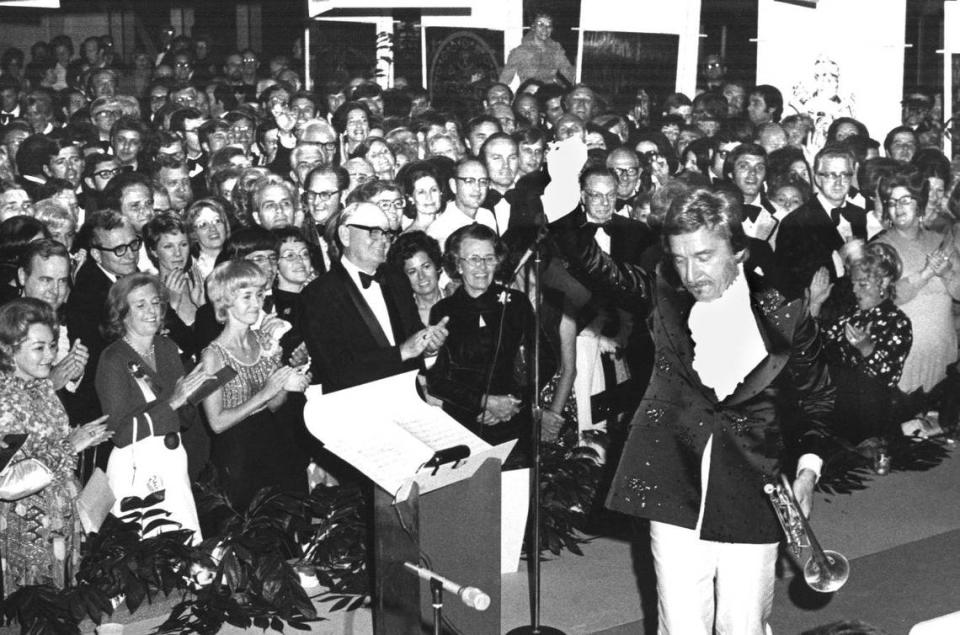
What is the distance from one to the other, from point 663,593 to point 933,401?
4.50m

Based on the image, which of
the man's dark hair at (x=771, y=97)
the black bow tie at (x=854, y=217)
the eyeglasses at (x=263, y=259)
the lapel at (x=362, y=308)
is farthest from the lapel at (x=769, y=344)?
the man's dark hair at (x=771, y=97)

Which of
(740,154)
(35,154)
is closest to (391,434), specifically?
(35,154)

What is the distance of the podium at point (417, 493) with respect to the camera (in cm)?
368

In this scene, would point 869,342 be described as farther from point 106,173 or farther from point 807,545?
point 106,173

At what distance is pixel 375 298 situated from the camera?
551 cm

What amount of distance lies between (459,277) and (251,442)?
130 cm

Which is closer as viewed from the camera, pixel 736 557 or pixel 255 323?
pixel 736 557

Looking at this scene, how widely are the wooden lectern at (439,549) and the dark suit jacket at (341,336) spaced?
3.38 feet

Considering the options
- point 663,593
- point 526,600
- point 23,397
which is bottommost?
point 526,600

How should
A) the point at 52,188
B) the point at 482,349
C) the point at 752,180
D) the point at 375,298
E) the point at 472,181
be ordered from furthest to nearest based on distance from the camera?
the point at 752,180 < the point at 472,181 < the point at 52,188 < the point at 482,349 < the point at 375,298

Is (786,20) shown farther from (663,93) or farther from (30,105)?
(30,105)

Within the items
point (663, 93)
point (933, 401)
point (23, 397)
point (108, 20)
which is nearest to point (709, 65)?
point (663, 93)

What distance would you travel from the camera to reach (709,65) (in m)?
9.09

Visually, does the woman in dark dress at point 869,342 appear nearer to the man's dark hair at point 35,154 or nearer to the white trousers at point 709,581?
the white trousers at point 709,581
